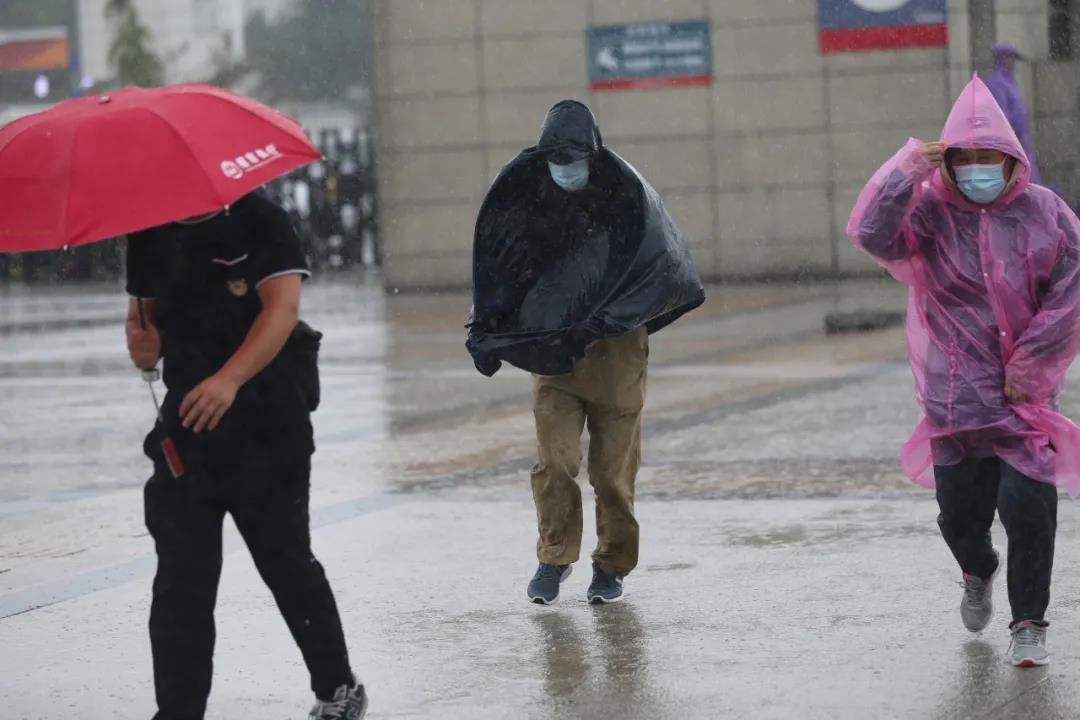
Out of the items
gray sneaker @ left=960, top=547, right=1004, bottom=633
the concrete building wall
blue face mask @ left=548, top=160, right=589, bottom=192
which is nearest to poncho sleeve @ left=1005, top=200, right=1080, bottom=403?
gray sneaker @ left=960, top=547, right=1004, bottom=633

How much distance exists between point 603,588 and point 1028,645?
1565mm

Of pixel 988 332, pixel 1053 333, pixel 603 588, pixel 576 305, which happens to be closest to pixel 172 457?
pixel 576 305

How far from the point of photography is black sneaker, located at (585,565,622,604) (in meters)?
6.61

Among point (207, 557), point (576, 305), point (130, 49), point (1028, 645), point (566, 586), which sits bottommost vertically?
point (566, 586)

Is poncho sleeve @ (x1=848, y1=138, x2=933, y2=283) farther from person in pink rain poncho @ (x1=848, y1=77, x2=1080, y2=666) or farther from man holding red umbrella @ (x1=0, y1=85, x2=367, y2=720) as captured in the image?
man holding red umbrella @ (x1=0, y1=85, x2=367, y2=720)

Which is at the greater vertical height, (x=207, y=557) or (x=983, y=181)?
(x=983, y=181)

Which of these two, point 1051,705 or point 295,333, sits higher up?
point 295,333

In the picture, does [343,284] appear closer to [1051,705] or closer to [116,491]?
[116,491]

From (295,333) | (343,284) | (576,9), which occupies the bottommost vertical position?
(343,284)

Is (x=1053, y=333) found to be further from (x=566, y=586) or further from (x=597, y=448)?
(x=566, y=586)

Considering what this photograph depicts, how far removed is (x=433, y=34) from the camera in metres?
25.0

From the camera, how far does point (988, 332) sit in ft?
18.7

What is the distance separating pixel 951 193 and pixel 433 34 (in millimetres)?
19749

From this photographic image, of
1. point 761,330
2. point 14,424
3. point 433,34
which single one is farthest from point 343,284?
point 14,424
